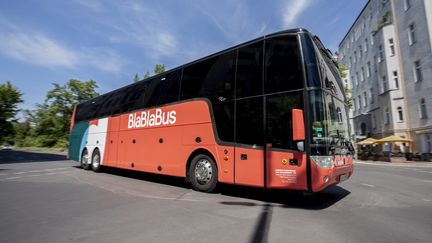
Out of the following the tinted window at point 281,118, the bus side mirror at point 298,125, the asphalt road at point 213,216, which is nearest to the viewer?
the asphalt road at point 213,216

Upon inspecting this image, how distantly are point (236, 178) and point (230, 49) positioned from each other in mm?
3435

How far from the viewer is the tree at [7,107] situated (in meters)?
32.9

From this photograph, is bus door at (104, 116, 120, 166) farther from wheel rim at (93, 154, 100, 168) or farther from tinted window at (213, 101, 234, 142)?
tinted window at (213, 101, 234, 142)

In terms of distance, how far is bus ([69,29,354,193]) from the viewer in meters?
5.99

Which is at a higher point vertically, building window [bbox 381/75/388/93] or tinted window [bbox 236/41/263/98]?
building window [bbox 381/75/388/93]

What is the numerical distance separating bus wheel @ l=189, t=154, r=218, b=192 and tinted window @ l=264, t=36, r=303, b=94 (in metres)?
2.57

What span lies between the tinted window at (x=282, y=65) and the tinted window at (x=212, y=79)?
3.70ft

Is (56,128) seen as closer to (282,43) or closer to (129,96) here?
(129,96)

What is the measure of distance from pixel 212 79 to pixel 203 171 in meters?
2.55

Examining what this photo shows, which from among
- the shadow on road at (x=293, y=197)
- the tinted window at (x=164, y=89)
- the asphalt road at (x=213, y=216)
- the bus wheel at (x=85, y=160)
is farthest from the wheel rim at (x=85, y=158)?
the shadow on road at (x=293, y=197)

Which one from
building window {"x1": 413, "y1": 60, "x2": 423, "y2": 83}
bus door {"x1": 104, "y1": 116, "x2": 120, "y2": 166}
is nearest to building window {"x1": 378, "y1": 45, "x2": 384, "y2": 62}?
building window {"x1": 413, "y1": 60, "x2": 423, "y2": 83}

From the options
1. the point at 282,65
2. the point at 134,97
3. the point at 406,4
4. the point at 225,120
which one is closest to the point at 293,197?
the point at 225,120

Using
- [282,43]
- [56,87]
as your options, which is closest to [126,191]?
[282,43]

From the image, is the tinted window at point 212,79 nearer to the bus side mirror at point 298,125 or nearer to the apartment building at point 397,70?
the bus side mirror at point 298,125
